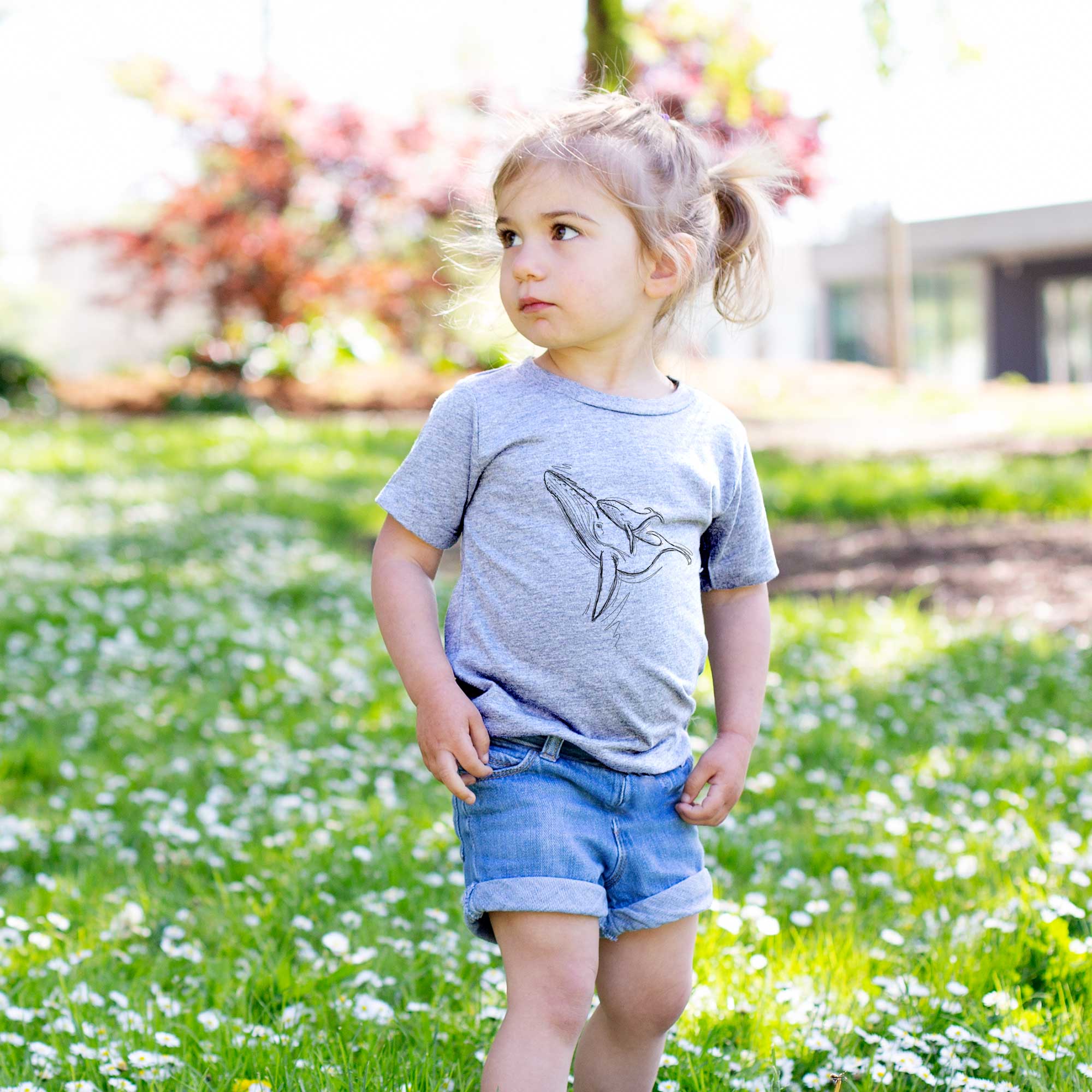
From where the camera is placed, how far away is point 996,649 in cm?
553

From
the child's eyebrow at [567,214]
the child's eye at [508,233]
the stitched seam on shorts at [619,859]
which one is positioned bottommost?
the stitched seam on shorts at [619,859]

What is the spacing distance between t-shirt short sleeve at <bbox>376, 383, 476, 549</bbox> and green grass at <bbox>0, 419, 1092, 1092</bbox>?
2.94 feet

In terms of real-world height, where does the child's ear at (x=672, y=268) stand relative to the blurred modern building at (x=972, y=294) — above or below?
above

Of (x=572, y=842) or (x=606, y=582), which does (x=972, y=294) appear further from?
(x=572, y=842)

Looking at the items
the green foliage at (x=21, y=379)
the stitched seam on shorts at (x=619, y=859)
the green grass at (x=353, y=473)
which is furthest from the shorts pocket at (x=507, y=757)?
the green foliage at (x=21, y=379)

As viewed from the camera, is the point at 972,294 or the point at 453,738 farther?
the point at 972,294

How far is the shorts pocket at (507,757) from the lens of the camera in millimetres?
1929

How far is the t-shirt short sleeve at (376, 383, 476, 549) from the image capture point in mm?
2023

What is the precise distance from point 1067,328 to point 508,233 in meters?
30.8

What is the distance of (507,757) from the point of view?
1.94 m

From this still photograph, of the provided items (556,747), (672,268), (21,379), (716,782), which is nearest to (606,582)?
(556,747)

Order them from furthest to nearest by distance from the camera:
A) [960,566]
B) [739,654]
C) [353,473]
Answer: [353,473] < [960,566] < [739,654]

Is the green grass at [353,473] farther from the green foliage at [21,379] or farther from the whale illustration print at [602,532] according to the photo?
the whale illustration print at [602,532]

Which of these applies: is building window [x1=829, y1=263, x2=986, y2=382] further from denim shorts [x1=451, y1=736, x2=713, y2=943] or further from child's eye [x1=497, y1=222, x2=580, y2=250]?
denim shorts [x1=451, y1=736, x2=713, y2=943]
